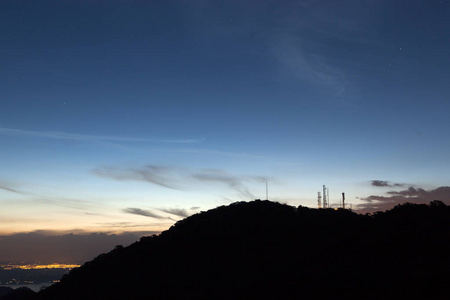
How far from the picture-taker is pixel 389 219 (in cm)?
5200

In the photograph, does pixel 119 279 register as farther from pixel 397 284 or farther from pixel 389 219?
pixel 389 219

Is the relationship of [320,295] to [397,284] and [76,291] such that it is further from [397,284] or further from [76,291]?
[76,291]

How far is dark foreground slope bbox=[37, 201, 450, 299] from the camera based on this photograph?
32.9 m

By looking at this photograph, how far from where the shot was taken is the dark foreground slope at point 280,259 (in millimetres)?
32938

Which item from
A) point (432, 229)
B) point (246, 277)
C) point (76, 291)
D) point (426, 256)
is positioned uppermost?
point (432, 229)

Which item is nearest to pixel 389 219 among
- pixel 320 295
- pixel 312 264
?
pixel 312 264

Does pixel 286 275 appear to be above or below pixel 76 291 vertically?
above

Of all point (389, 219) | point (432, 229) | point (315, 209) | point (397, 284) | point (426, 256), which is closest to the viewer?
point (397, 284)

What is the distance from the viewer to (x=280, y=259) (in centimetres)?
4262

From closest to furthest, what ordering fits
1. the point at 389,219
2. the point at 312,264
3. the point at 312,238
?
the point at 312,264
the point at 312,238
the point at 389,219

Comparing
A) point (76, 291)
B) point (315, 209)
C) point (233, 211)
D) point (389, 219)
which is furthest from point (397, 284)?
point (76, 291)

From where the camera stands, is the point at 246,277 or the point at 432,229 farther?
the point at 432,229

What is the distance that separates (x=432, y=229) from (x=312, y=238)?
15.6m

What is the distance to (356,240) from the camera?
149 feet
